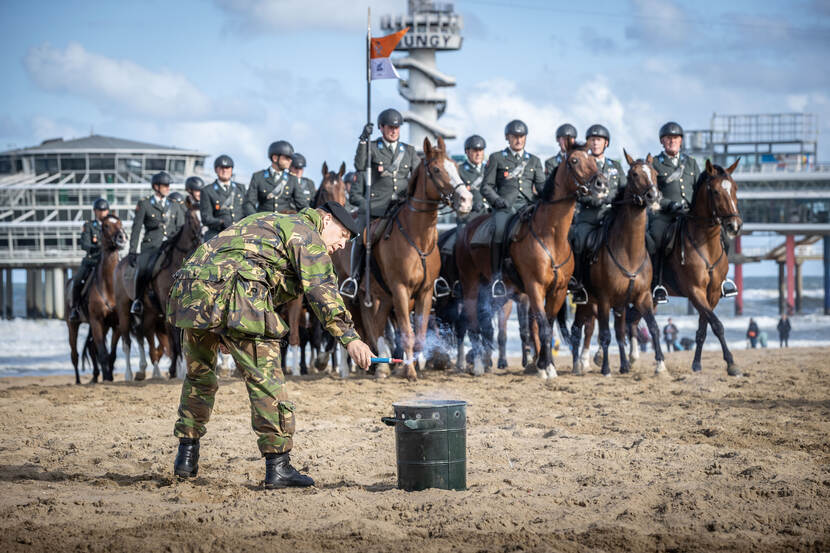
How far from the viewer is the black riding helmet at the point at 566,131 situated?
15500 mm

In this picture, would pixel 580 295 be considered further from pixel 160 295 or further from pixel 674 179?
pixel 160 295

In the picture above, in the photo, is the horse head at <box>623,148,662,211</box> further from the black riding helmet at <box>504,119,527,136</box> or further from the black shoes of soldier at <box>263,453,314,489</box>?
the black shoes of soldier at <box>263,453,314,489</box>

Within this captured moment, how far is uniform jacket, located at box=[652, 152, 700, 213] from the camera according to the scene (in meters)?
14.2

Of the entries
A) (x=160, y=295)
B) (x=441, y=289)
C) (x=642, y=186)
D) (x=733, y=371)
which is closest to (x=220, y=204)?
(x=160, y=295)

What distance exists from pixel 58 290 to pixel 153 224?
78561 millimetres

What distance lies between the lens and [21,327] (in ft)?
210

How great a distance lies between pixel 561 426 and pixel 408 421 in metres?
2.97

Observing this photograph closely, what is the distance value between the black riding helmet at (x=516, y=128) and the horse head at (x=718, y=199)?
258 cm

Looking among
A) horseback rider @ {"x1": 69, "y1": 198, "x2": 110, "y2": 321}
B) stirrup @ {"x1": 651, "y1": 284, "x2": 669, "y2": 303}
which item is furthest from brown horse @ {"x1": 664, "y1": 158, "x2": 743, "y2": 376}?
horseback rider @ {"x1": 69, "y1": 198, "x2": 110, "y2": 321}

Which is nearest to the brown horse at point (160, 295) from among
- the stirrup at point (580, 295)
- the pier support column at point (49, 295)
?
the stirrup at point (580, 295)

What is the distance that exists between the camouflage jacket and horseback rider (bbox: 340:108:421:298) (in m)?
7.08

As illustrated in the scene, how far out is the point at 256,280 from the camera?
637 centimetres

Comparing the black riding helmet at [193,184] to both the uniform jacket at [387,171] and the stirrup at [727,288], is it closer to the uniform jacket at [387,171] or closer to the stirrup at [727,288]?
the uniform jacket at [387,171]

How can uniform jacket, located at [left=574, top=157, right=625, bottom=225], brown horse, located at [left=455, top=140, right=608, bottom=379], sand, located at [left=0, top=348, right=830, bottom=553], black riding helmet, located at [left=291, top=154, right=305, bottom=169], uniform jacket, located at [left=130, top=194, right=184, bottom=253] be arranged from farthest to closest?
1. black riding helmet, located at [left=291, top=154, right=305, bottom=169]
2. uniform jacket, located at [left=130, top=194, right=184, bottom=253]
3. uniform jacket, located at [left=574, top=157, right=625, bottom=225]
4. brown horse, located at [left=455, top=140, right=608, bottom=379]
5. sand, located at [left=0, top=348, right=830, bottom=553]
